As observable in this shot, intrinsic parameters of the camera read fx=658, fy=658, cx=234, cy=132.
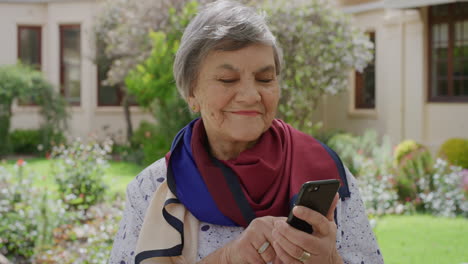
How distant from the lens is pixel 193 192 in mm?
2016

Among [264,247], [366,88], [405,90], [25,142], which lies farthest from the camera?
[25,142]

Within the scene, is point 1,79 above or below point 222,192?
above

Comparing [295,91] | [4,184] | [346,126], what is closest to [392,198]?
[295,91]

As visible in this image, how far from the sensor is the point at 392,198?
30.1 ft

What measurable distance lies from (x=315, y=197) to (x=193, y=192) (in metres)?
0.51

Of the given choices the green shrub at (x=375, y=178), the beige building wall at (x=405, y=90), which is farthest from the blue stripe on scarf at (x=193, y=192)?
the beige building wall at (x=405, y=90)

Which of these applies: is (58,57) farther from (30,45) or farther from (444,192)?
(444,192)

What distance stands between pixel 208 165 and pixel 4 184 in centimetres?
606

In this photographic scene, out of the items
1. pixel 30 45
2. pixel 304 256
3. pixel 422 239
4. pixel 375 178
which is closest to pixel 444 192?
pixel 375 178

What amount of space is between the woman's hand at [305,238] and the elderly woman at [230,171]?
0.24m

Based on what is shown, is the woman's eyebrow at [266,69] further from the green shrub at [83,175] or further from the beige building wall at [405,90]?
the beige building wall at [405,90]

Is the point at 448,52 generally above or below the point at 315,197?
above

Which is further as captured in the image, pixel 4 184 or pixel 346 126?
pixel 346 126

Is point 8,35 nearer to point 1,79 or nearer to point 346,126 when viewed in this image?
point 1,79
